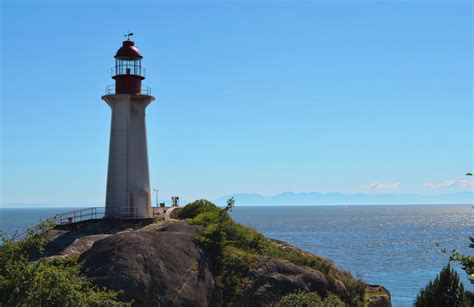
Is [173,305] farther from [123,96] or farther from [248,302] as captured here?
[123,96]

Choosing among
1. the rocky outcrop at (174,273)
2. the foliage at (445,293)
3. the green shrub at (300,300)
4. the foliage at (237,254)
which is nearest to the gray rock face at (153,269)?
the rocky outcrop at (174,273)

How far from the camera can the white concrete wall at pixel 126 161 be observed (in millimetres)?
39844

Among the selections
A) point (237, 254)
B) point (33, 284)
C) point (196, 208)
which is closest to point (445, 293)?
point (237, 254)

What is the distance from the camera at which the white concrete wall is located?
39.8 m

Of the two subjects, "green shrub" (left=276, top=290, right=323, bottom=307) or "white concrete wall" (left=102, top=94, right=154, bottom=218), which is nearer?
"green shrub" (left=276, top=290, right=323, bottom=307)

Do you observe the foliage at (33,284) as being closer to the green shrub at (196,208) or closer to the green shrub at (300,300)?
the green shrub at (300,300)

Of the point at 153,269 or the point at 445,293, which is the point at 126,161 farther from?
the point at 445,293

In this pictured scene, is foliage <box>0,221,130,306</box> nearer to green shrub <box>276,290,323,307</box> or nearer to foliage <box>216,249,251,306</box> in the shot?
green shrub <box>276,290,323,307</box>

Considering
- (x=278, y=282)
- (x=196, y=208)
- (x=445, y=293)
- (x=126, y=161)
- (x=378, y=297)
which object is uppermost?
(x=126, y=161)

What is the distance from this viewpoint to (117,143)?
40.1 m

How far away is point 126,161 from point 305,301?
20109 millimetres

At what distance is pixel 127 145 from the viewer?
40.0m

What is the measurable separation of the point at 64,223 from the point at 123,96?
949 centimetres

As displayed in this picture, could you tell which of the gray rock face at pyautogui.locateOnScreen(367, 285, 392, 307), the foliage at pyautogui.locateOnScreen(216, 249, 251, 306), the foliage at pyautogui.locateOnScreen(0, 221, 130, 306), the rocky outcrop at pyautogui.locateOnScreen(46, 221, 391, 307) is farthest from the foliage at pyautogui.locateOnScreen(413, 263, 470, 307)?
the foliage at pyautogui.locateOnScreen(0, 221, 130, 306)
